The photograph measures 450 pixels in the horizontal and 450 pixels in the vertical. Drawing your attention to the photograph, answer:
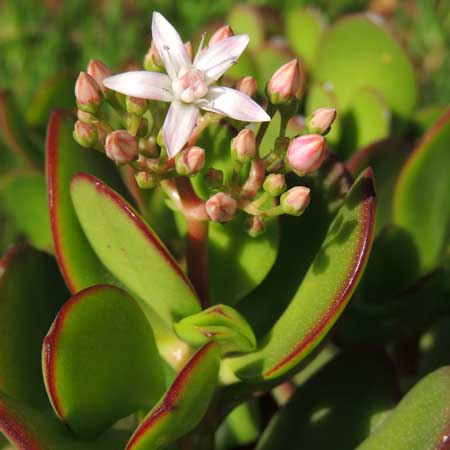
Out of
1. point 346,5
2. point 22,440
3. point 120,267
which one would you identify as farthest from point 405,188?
point 346,5

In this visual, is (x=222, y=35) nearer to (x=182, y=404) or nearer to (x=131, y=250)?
(x=131, y=250)

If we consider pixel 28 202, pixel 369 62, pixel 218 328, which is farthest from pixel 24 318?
pixel 369 62

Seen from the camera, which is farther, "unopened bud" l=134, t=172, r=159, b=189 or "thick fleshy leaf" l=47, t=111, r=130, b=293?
"thick fleshy leaf" l=47, t=111, r=130, b=293

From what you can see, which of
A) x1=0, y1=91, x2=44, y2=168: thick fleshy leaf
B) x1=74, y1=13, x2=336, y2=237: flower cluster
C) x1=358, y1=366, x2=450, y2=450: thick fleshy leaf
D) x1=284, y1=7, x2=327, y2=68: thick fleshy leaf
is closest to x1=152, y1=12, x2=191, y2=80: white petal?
x1=74, y1=13, x2=336, y2=237: flower cluster

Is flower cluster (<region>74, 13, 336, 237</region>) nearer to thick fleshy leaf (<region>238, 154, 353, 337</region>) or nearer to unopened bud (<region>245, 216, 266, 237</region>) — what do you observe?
unopened bud (<region>245, 216, 266, 237</region>)

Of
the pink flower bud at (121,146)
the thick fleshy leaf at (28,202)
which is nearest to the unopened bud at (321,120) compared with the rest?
the pink flower bud at (121,146)

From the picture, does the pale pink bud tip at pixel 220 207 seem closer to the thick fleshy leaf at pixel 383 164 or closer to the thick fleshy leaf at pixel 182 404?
the thick fleshy leaf at pixel 182 404
